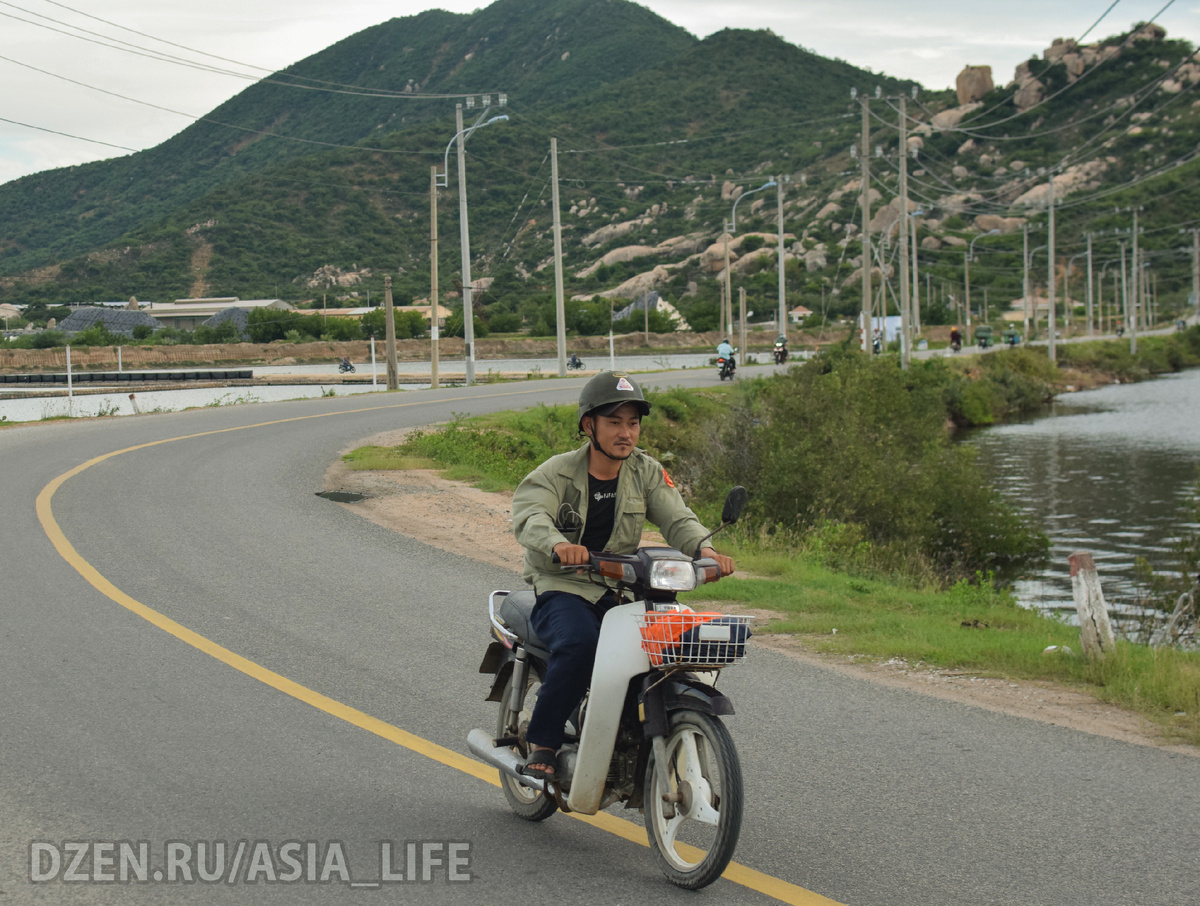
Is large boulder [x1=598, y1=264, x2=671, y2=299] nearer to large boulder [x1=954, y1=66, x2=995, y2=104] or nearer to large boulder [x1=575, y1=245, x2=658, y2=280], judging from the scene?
large boulder [x1=575, y1=245, x2=658, y2=280]

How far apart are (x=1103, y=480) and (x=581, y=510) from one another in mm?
32063

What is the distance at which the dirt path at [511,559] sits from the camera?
263 inches

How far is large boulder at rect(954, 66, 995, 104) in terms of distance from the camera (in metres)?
182

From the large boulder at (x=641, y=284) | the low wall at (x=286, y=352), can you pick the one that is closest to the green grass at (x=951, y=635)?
the low wall at (x=286, y=352)

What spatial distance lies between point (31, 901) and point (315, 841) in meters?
1.09

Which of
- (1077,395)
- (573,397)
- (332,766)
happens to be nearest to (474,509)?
(332,766)

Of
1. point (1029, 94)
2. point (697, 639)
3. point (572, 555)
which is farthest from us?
point (1029, 94)

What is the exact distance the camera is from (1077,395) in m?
66.2

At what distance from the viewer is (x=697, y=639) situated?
4.24 metres

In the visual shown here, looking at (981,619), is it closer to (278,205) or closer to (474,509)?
(474,509)

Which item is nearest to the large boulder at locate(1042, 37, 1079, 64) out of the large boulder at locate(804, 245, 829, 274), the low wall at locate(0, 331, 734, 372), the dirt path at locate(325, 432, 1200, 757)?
the large boulder at locate(804, 245, 829, 274)

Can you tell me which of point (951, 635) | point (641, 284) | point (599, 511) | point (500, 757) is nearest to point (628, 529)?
point (599, 511)

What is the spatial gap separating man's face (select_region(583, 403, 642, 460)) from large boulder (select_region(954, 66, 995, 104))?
640 feet

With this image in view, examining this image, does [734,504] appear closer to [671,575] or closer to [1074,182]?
[671,575]
